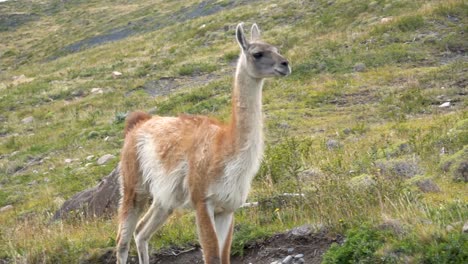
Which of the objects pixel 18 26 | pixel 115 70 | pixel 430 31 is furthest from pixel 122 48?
pixel 18 26

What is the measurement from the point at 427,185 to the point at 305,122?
8.68 meters

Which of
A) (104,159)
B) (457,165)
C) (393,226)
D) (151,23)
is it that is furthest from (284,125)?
(151,23)

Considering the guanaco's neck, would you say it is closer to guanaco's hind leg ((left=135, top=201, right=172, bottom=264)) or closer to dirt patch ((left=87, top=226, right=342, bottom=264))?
dirt patch ((left=87, top=226, right=342, bottom=264))

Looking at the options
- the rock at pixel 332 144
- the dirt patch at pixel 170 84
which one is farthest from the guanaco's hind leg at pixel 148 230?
the dirt patch at pixel 170 84

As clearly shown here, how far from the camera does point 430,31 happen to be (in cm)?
2356

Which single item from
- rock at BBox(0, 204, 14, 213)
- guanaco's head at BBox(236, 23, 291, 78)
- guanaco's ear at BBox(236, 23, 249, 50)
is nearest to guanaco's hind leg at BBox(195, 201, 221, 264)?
guanaco's head at BBox(236, 23, 291, 78)

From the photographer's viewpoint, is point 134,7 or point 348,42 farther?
point 134,7

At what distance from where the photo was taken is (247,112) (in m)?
6.83

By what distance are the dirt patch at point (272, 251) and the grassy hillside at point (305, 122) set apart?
0.51ft

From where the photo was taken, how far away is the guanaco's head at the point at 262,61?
23.2 ft

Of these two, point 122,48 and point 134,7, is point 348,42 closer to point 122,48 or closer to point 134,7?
point 122,48

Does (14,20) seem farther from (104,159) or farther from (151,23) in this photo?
(104,159)

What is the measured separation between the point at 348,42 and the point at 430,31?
119 inches

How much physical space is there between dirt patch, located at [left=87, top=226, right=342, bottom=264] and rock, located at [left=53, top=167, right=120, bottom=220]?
266cm
